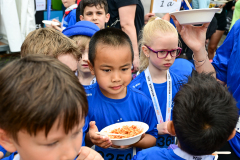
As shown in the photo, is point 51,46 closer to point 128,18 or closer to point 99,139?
point 99,139

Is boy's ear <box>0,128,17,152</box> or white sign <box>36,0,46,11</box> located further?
white sign <box>36,0,46,11</box>

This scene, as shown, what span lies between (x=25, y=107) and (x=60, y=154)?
264 mm

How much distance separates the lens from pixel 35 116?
0.89 meters

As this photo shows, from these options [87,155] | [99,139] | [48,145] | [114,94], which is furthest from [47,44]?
[48,145]

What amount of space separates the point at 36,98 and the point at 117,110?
99 centimetres

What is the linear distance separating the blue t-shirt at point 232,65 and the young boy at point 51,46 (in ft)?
4.42

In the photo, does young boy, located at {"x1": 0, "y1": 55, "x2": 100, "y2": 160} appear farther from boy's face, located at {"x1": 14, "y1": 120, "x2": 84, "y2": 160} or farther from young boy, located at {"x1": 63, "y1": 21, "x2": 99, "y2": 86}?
young boy, located at {"x1": 63, "y1": 21, "x2": 99, "y2": 86}

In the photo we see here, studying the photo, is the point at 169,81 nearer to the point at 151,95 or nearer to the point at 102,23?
the point at 151,95

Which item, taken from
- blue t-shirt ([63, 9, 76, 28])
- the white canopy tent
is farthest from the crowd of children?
the white canopy tent

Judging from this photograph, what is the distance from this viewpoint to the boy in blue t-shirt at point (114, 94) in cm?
175

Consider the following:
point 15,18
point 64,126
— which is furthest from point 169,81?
point 15,18

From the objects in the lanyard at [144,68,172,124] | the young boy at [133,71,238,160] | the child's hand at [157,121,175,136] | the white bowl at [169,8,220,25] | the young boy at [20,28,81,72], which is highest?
the white bowl at [169,8,220,25]

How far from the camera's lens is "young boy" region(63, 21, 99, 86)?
2449 millimetres

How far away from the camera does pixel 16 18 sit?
20.1 ft
